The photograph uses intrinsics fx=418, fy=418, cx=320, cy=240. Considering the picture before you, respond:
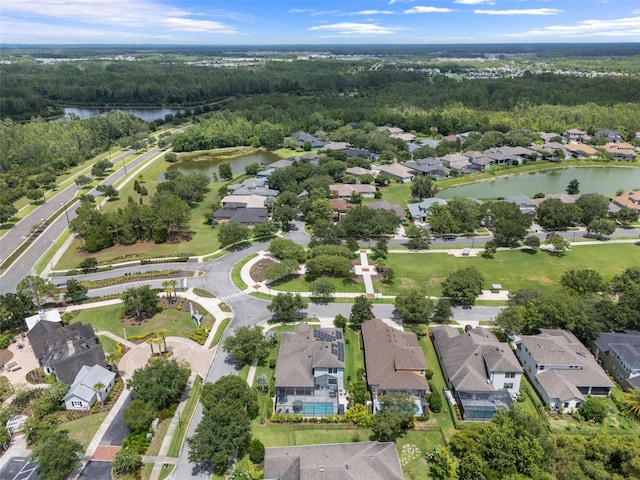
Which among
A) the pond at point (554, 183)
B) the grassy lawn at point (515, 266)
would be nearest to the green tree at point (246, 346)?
the grassy lawn at point (515, 266)

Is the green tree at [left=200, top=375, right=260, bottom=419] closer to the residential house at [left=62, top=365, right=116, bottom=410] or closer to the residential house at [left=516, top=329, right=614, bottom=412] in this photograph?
the residential house at [left=62, top=365, right=116, bottom=410]

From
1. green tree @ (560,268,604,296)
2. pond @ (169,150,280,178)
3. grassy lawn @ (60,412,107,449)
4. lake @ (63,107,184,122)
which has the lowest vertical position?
lake @ (63,107,184,122)

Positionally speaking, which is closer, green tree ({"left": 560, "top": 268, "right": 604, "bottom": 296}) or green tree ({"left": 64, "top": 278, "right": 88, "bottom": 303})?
green tree ({"left": 560, "top": 268, "right": 604, "bottom": 296})

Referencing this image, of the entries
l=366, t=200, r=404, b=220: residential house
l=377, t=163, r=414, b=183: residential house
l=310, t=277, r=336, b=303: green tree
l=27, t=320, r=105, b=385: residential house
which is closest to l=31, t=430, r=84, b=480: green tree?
l=27, t=320, r=105, b=385: residential house

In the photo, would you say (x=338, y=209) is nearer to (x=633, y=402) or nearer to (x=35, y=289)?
(x=35, y=289)

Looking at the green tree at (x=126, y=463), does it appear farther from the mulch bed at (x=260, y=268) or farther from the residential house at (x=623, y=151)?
the residential house at (x=623, y=151)

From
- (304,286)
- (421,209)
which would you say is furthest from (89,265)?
(421,209)
